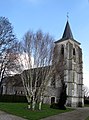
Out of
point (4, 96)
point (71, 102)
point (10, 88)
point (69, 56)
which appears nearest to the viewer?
point (4, 96)

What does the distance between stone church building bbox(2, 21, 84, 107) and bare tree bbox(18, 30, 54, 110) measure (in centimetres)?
2451

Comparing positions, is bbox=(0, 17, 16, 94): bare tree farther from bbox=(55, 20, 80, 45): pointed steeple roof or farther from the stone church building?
bbox=(55, 20, 80, 45): pointed steeple roof

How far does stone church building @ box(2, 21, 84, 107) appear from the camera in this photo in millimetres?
53750

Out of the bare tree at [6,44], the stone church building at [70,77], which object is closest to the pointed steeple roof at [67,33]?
the stone church building at [70,77]

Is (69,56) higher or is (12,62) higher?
(69,56)

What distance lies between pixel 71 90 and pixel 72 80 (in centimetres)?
282

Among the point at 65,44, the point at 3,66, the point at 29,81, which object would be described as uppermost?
the point at 65,44

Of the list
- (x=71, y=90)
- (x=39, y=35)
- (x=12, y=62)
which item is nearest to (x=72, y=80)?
(x=71, y=90)

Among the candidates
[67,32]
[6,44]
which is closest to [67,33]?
[67,32]

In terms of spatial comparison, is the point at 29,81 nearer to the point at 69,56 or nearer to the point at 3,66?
the point at 3,66

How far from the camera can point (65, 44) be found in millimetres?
58656

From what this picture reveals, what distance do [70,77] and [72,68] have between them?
264 cm

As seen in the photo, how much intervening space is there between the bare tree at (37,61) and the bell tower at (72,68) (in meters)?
25.9

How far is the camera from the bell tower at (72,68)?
54219mm
